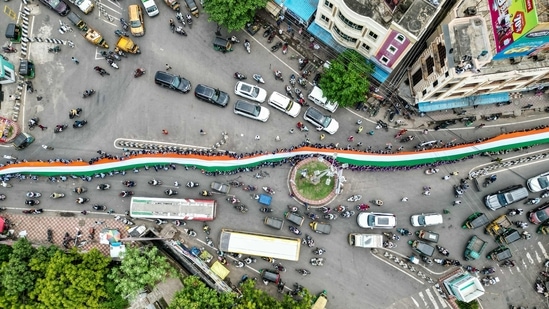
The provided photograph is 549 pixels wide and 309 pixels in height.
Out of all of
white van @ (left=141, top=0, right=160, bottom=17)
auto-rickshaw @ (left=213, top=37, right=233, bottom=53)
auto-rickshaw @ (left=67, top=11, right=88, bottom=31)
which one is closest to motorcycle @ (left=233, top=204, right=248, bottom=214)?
auto-rickshaw @ (left=213, top=37, right=233, bottom=53)

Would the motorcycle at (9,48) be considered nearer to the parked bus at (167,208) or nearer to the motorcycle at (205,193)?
the parked bus at (167,208)

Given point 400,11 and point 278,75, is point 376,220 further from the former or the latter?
point 400,11

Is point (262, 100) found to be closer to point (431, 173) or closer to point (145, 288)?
point (431, 173)

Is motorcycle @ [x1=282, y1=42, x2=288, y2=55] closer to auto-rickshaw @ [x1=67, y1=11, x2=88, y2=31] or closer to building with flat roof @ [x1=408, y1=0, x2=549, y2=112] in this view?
building with flat roof @ [x1=408, y1=0, x2=549, y2=112]

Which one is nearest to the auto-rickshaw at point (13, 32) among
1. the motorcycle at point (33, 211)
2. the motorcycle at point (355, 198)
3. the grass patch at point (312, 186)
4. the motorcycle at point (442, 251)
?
the motorcycle at point (33, 211)

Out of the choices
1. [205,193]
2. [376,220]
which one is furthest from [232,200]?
[376,220]

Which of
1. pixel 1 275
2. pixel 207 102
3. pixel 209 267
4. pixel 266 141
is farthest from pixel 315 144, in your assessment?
pixel 1 275
